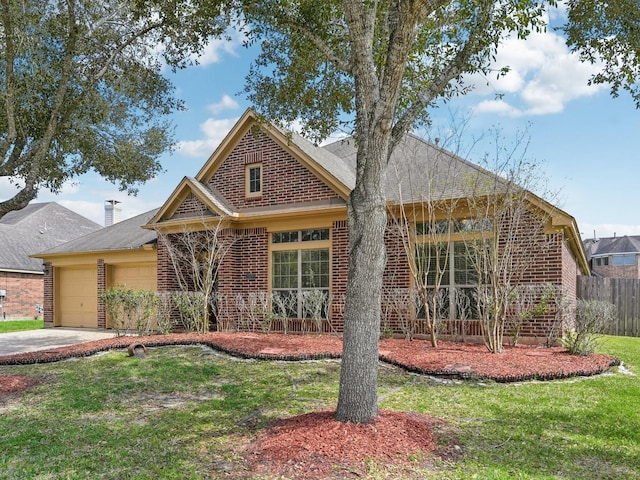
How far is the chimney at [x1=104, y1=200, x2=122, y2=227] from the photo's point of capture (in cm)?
2506

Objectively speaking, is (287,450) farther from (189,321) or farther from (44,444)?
(189,321)

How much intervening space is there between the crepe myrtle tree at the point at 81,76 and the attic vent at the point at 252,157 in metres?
3.86

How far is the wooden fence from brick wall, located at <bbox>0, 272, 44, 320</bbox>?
25521 mm

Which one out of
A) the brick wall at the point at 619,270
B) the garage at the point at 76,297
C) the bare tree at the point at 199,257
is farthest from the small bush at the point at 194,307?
the brick wall at the point at 619,270

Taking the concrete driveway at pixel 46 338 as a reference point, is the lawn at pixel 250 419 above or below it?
above

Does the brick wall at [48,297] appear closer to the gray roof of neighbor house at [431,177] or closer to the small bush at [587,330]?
the gray roof of neighbor house at [431,177]

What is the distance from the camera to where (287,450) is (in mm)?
4398

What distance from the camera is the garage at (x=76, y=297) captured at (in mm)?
18797

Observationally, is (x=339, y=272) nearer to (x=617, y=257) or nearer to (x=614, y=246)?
(x=617, y=257)

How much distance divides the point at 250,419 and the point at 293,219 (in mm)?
8807

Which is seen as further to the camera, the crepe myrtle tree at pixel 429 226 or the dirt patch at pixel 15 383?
the crepe myrtle tree at pixel 429 226

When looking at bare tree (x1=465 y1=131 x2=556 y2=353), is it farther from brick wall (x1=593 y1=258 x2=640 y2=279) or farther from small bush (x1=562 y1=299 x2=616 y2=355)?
brick wall (x1=593 y1=258 x2=640 y2=279)

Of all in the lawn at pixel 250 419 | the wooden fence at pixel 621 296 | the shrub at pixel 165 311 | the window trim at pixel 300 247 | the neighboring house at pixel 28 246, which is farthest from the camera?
the neighboring house at pixel 28 246

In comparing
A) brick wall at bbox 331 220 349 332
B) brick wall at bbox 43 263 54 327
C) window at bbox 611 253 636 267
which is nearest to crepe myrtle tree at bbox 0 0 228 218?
brick wall at bbox 331 220 349 332
